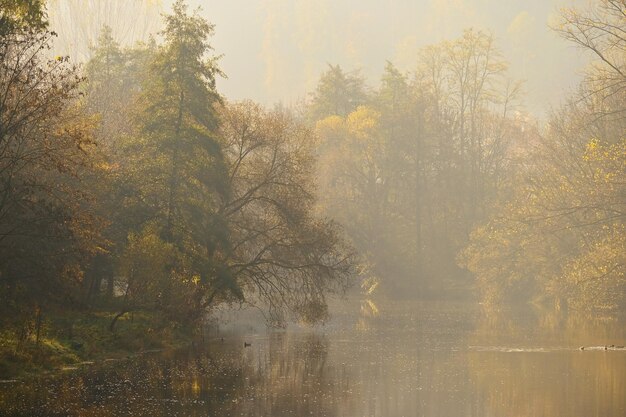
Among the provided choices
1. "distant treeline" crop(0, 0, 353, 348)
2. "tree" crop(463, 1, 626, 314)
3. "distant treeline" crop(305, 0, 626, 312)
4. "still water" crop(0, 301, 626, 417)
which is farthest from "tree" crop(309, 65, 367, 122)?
"still water" crop(0, 301, 626, 417)

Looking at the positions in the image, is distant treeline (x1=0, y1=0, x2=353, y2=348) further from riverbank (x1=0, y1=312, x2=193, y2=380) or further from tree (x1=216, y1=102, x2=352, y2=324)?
riverbank (x1=0, y1=312, x2=193, y2=380)

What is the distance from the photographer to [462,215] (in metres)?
92.0

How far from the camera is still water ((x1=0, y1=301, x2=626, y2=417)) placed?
83.4 ft

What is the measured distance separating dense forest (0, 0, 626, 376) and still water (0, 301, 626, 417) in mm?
3472

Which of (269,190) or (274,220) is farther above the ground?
(269,190)

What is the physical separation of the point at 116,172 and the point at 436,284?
49.2 m

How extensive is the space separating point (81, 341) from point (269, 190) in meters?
15.9

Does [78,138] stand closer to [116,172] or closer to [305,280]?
[116,172]

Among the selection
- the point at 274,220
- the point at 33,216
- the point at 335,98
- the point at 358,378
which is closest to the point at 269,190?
the point at 274,220

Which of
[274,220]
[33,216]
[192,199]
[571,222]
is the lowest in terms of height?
[33,216]

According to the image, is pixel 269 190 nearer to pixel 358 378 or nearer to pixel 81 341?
pixel 81 341

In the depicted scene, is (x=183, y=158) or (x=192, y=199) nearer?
(x=192, y=199)

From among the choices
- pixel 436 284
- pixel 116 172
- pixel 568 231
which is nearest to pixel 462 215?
pixel 436 284

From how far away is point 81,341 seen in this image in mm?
35250
